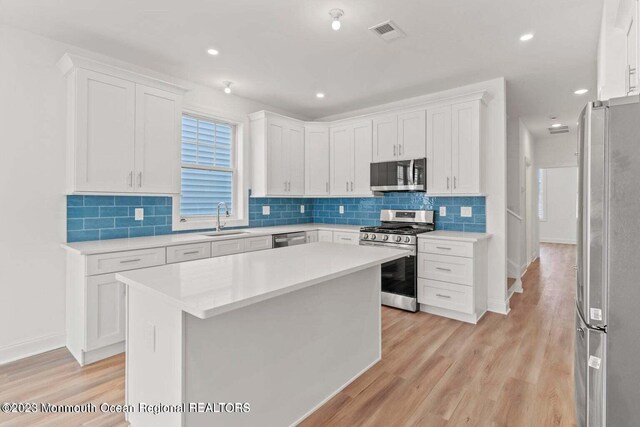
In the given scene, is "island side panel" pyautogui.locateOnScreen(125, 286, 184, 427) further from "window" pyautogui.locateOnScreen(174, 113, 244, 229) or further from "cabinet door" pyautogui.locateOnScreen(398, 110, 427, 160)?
"cabinet door" pyautogui.locateOnScreen(398, 110, 427, 160)

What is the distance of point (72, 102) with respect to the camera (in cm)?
276

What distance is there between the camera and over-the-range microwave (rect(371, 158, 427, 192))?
4012 millimetres

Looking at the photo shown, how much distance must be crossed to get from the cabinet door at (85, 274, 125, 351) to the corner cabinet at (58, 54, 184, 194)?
81 centimetres

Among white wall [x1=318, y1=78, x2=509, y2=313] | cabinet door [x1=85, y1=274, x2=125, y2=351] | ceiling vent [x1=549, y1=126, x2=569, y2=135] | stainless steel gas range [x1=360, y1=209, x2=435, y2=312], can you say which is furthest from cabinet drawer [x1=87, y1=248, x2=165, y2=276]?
ceiling vent [x1=549, y1=126, x2=569, y2=135]

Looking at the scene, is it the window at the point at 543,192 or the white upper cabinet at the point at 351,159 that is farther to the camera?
the window at the point at 543,192

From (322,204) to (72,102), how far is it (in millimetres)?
3608

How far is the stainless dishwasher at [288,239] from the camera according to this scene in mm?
4070

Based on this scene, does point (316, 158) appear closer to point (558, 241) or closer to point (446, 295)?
point (446, 295)

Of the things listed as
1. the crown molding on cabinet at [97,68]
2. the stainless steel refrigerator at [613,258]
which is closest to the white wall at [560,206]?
the stainless steel refrigerator at [613,258]

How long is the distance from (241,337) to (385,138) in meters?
3.40

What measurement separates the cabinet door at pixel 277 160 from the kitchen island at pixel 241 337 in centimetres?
228

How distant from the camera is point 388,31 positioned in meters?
2.69

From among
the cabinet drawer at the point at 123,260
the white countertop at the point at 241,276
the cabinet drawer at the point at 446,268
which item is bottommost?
the cabinet drawer at the point at 446,268

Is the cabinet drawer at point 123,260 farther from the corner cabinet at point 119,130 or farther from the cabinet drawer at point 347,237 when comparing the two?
the cabinet drawer at point 347,237
